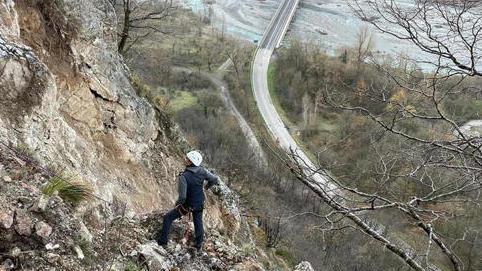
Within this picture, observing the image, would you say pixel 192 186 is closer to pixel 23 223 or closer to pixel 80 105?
pixel 23 223

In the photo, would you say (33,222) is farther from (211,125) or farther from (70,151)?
(211,125)

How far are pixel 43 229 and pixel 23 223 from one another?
0.77 feet

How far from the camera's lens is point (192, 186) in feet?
25.8

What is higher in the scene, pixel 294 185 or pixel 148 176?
pixel 148 176

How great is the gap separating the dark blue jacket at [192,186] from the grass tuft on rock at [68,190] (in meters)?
1.31

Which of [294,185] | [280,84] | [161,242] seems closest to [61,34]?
[161,242]

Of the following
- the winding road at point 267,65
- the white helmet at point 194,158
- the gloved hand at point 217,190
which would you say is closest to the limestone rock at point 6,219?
the white helmet at point 194,158

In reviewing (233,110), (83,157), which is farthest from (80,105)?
(233,110)

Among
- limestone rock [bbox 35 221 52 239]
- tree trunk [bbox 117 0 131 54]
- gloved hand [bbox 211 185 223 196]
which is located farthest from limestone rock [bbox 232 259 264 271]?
tree trunk [bbox 117 0 131 54]

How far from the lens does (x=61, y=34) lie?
11500 mm

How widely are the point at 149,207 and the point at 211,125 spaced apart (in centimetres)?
3345

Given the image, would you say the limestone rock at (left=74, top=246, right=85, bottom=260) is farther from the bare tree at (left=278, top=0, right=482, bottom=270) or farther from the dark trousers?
the bare tree at (left=278, top=0, right=482, bottom=270)

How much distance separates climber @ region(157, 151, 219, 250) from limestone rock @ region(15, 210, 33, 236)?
218 centimetres

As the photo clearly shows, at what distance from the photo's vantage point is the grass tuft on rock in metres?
6.74
